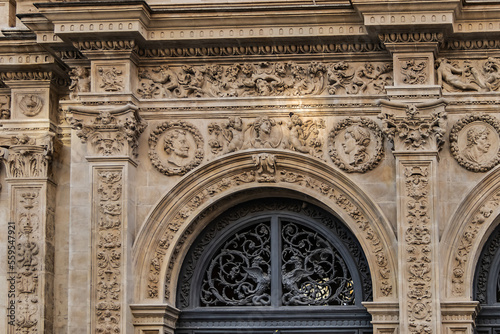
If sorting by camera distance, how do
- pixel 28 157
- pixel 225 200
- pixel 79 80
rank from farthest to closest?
pixel 28 157, pixel 79 80, pixel 225 200

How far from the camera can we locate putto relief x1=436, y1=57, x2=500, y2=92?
1898 centimetres

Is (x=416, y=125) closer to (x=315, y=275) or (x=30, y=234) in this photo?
(x=315, y=275)

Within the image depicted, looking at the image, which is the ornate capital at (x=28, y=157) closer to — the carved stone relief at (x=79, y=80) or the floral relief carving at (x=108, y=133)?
the carved stone relief at (x=79, y=80)

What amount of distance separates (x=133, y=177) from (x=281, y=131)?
2.08 metres

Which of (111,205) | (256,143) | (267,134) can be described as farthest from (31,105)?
(267,134)

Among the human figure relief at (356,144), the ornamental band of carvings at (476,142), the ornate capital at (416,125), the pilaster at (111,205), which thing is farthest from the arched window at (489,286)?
the pilaster at (111,205)

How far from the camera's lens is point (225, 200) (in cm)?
Result: 1947

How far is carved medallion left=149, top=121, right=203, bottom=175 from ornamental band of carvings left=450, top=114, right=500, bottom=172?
342 centimetres

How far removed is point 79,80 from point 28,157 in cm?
136

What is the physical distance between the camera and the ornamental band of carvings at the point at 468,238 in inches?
734

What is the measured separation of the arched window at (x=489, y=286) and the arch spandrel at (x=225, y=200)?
142cm

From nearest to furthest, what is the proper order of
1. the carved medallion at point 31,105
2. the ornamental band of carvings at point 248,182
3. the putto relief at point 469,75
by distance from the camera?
the ornamental band of carvings at point 248,182 < the putto relief at point 469,75 < the carved medallion at point 31,105

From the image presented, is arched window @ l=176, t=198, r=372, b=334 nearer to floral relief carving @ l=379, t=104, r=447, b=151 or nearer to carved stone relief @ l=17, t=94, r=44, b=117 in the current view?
floral relief carving @ l=379, t=104, r=447, b=151

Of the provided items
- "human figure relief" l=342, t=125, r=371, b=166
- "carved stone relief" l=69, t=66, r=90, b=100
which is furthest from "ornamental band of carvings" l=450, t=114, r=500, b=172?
"carved stone relief" l=69, t=66, r=90, b=100
